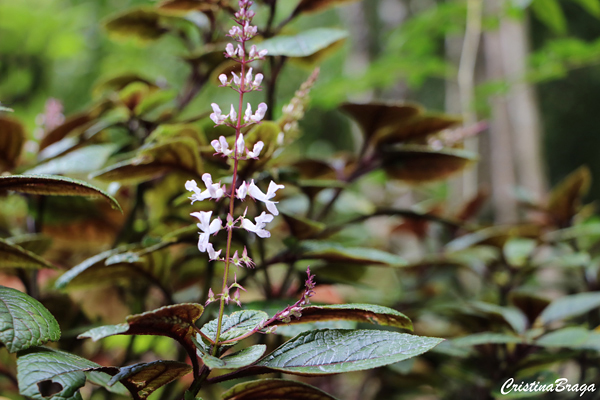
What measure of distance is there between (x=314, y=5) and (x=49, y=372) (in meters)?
0.57

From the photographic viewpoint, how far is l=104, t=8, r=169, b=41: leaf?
66cm

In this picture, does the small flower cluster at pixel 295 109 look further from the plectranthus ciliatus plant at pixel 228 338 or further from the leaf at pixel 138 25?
the leaf at pixel 138 25

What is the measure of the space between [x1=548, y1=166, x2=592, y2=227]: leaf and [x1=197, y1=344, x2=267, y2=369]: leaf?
0.81m

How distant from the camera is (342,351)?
0.34 meters

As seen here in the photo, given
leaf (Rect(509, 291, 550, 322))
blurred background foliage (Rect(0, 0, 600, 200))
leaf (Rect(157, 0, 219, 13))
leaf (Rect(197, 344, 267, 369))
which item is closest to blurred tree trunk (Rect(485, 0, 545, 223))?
blurred background foliage (Rect(0, 0, 600, 200))

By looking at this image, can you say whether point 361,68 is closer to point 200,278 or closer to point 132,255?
point 200,278

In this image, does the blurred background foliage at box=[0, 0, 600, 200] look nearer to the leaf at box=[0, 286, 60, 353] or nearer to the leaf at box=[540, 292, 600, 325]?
the leaf at box=[0, 286, 60, 353]

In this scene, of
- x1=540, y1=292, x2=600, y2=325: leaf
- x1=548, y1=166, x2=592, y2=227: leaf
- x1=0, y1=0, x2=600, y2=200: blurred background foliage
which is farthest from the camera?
x1=0, y1=0, x2=600, y2=200: blurred background foliage

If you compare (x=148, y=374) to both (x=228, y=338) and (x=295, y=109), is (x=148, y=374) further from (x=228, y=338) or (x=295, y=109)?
(x=295, y=109)

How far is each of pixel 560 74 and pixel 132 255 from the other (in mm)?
1124

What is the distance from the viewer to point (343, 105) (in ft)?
2.19

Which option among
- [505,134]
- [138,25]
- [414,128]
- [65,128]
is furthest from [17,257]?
[505,134]

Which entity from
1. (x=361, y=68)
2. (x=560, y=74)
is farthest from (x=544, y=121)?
(x=560, y=74)

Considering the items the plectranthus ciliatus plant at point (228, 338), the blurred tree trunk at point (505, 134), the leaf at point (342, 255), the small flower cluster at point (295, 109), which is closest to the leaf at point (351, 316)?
the plectranthus ciliatus plant at point (228, 338)
